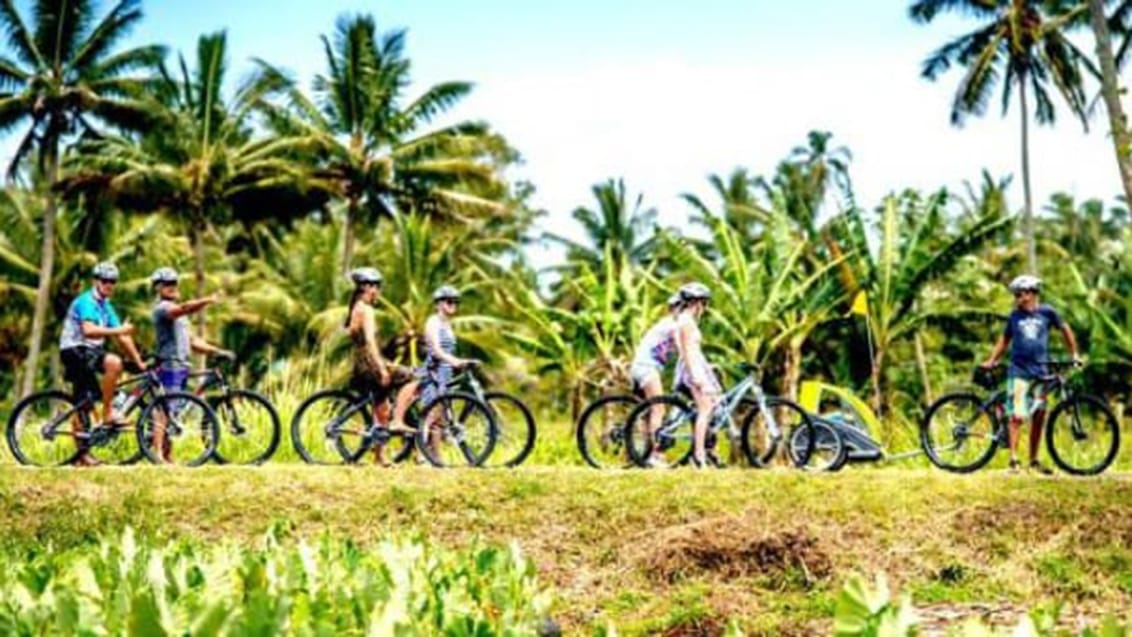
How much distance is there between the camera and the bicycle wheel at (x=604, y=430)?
11070 mm

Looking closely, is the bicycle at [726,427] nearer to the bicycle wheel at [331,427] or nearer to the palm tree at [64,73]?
the bicycle wheel at [331,427]

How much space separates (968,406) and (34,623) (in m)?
8.89

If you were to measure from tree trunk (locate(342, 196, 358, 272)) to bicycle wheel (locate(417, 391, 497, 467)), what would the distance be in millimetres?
17266

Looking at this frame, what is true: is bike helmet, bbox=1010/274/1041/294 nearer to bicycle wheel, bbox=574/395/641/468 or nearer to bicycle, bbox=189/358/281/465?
bicycle wheel, bbox=574/395/641/468

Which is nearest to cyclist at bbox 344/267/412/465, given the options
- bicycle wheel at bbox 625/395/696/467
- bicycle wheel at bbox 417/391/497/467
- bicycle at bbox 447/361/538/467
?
bicycle wheel at bbox 417/391/497/467

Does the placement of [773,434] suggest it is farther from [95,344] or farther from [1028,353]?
[95,344]

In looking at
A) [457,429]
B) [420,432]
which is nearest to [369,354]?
[420,432]

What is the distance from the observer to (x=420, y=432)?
10.5 m

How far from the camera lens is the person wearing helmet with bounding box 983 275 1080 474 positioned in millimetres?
9852

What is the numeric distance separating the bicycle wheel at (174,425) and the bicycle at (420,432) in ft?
2.80

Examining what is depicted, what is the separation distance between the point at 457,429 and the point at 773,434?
249 cm

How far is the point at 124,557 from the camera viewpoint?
3.43 meters

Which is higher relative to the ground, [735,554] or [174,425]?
[174,425]

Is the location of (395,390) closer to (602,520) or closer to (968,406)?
(602,520)
